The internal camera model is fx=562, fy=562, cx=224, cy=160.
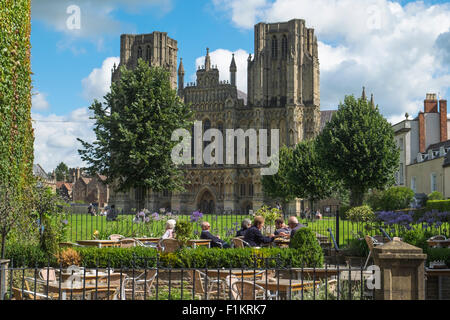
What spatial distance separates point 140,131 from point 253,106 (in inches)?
1477

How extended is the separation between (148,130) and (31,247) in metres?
19.8

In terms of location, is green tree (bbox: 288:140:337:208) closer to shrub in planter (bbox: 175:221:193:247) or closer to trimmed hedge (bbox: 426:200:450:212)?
trimmed hedge (bbox: 426:200:450:212)

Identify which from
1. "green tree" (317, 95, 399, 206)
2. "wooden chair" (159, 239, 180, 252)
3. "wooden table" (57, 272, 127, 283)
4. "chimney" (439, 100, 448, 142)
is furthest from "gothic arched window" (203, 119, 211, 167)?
"wooden table" (57, 272, 127, 283)

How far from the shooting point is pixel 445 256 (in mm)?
12961

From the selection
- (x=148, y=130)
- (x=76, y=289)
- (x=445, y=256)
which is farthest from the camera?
(x=148, y=130)

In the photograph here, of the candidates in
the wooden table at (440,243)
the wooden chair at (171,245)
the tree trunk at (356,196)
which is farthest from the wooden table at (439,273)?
the tree trunk at (356,196)

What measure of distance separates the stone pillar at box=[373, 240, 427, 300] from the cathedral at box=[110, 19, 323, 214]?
5646cm

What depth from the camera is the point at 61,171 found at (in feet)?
436

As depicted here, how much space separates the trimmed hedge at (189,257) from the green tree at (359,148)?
24129 mm

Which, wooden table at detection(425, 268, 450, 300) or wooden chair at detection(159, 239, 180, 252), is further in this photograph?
wooden chair at detection(159, 239, 180, 252)

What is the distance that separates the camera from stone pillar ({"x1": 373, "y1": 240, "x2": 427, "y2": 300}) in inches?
315

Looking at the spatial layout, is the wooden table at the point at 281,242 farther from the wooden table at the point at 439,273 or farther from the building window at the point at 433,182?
the building window at the point at 433,182

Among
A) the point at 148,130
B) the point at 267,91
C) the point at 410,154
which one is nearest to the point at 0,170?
the point at 148,130
